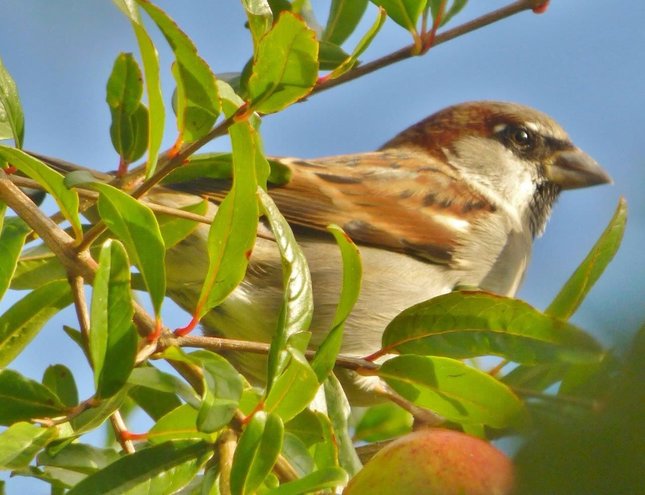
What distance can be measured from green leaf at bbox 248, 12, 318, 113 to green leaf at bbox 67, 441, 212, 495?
563mm

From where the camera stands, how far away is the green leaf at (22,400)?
1.43 m

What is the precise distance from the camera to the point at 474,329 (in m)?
1.58

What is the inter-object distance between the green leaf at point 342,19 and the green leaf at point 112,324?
1.01m

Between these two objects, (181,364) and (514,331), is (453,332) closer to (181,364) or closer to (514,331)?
(514,331)

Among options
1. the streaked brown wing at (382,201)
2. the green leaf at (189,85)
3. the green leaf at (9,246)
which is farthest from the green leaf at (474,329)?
the streaked brown wing at (382,201)

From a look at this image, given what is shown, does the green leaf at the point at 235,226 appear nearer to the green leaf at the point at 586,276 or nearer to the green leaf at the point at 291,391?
the green leaf at the point at 291,391

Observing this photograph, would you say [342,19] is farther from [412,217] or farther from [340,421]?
[412,217]

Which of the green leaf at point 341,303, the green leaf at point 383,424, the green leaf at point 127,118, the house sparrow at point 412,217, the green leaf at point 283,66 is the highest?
the green leaf at point 283,66

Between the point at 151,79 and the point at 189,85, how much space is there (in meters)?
0.07

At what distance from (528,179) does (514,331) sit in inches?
103

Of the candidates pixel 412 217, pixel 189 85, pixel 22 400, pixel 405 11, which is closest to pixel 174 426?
pixel 22 400

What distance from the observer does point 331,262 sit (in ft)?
10.2

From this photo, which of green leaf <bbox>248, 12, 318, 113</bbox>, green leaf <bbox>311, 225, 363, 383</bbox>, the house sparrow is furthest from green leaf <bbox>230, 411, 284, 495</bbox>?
the house sparrow

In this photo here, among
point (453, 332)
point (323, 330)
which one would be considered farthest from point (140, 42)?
point (323, 330)
